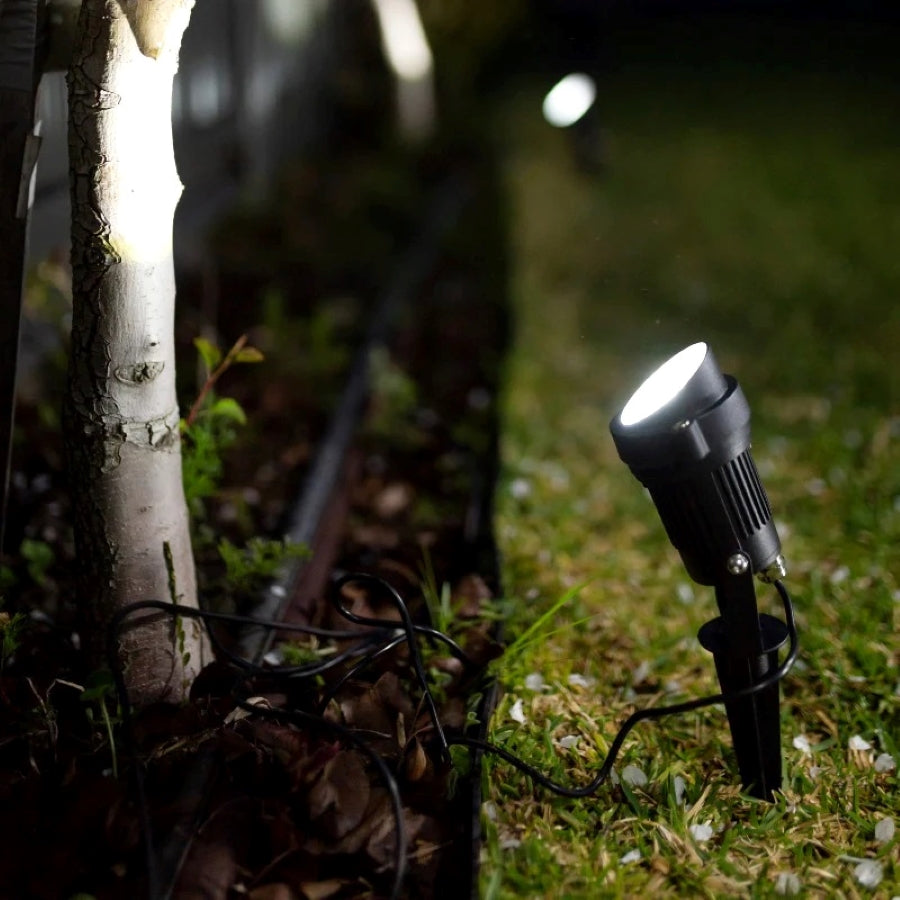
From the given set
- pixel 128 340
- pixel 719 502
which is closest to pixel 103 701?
pixel 128 340

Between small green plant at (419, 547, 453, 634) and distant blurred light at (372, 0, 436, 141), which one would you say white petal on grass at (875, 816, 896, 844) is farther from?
distant blurred light at (372, 0, 436, 141)

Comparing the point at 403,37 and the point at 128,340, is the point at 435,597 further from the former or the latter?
the point at 403,37

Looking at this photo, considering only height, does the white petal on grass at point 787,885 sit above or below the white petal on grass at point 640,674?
below

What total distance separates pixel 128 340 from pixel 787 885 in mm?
1400

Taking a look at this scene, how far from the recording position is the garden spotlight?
1.45 m

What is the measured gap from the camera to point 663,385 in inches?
62.4

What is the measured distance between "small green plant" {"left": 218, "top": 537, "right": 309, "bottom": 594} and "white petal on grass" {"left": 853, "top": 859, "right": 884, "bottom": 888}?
126 cm

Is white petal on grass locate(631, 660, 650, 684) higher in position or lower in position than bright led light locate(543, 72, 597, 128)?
lower

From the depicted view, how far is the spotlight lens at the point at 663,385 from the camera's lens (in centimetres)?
150

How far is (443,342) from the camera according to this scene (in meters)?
4.14

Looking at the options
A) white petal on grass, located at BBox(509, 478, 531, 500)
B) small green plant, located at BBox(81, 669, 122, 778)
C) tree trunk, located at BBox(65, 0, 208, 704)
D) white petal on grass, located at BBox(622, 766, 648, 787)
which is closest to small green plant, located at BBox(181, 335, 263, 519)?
tree trunk, located at BBox(65, 0, 208, 704)

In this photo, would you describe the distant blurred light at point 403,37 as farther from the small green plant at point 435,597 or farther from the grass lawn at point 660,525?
the small green plant at point 435,597

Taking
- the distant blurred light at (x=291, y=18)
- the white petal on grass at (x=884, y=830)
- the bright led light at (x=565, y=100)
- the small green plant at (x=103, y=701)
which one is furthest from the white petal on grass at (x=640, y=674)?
the distant blurred light at (x=291, y=18)

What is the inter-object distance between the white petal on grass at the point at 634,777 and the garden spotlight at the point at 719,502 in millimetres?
188
